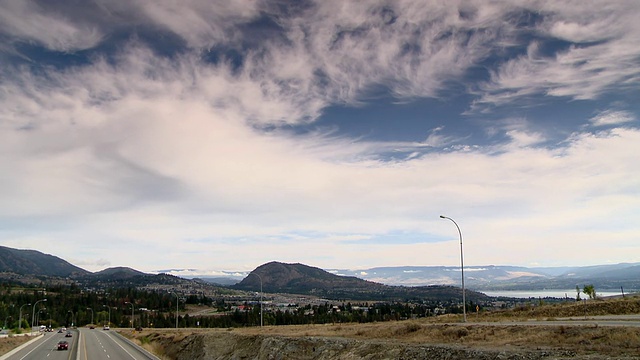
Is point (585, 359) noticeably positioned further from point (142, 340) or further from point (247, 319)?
point (247, 319)

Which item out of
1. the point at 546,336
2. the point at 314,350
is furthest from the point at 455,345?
the point at 314,350

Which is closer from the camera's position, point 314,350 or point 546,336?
point 546,336

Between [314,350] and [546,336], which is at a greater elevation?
[546,336]

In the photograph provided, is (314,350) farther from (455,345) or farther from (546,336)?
(546,336)

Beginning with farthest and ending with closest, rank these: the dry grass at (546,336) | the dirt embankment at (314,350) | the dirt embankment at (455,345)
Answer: the dirt embankment at (314,350) < the dirt embankment at (455,345) < the dry grass at (546,336)

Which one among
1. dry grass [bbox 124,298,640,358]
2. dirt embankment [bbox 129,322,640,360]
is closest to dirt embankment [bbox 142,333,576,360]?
dirt embankment [bbox 129,322,640,360]

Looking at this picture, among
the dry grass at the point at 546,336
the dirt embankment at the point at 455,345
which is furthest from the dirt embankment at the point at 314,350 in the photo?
the dry grass at the point at 546,336

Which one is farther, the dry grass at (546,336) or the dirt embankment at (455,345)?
the dirt embankment at (455,345)

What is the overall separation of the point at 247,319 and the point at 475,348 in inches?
6666

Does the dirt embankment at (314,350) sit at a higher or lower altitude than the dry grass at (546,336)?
lower

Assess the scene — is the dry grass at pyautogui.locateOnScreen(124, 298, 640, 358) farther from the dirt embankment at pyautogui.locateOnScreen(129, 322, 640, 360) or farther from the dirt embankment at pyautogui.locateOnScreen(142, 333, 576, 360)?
the dirt embankment at pyautogui.locateOnScreen(142, 333, 576, 360)

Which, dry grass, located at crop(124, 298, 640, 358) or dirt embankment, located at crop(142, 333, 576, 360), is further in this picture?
dirt embankment, located at crop(142, 333, 576, 360)

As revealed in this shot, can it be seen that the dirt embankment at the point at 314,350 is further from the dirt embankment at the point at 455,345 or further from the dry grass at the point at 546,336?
the dry grass at the point at 546,336

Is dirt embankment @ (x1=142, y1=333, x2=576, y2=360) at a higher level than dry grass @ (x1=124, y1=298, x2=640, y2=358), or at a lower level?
lower
